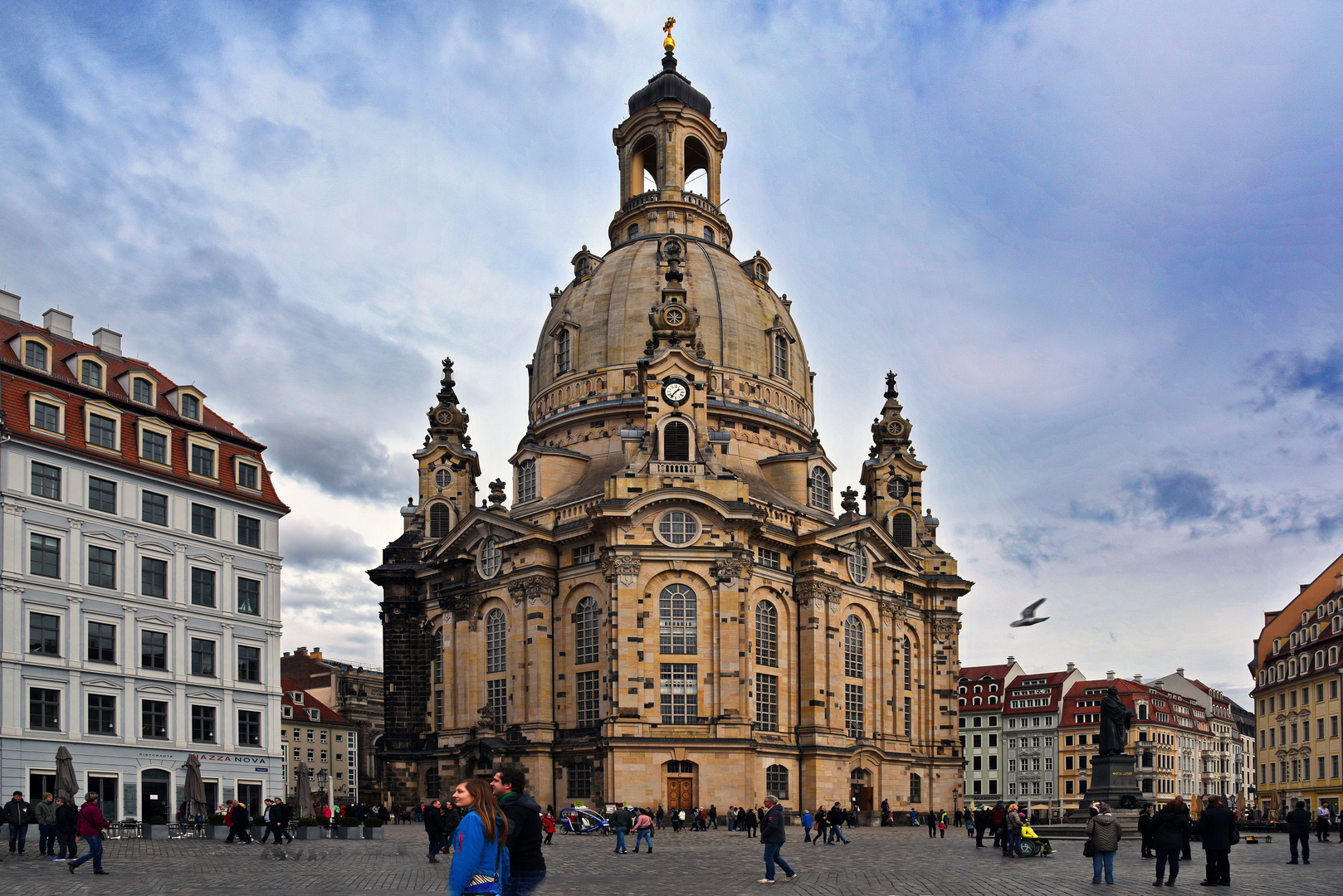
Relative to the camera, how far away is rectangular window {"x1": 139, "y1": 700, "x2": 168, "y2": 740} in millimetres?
49469

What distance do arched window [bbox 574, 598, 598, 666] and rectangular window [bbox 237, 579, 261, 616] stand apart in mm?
21722

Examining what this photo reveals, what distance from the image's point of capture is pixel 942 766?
8631cm

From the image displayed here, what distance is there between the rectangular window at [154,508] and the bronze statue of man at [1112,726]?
37.8 m

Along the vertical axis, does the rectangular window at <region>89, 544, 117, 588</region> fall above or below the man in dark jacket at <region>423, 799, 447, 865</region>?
above

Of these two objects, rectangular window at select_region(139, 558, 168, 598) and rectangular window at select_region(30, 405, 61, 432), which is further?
Result: rectangular window at select_region(139, 558, 168, 598)

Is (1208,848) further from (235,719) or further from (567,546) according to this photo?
(567,546)

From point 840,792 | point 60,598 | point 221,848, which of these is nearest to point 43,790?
point 60,598

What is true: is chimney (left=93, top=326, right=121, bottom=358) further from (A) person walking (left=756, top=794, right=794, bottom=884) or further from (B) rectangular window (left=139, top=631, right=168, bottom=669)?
(A) person walking (left=756, top=794, right=794, bottom=884)

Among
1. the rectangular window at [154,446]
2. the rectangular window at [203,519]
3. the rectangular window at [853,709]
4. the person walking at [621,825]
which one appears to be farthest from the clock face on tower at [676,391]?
the person walking at [621,825]

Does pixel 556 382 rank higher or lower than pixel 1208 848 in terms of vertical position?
higher

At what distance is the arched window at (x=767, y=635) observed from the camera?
7244 centimetres

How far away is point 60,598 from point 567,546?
31.7 m

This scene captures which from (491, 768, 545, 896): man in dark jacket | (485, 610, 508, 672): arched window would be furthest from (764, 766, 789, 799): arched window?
(491, 768, 545, 896): man in dark jacket

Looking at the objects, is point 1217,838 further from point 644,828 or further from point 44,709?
point 44,709
